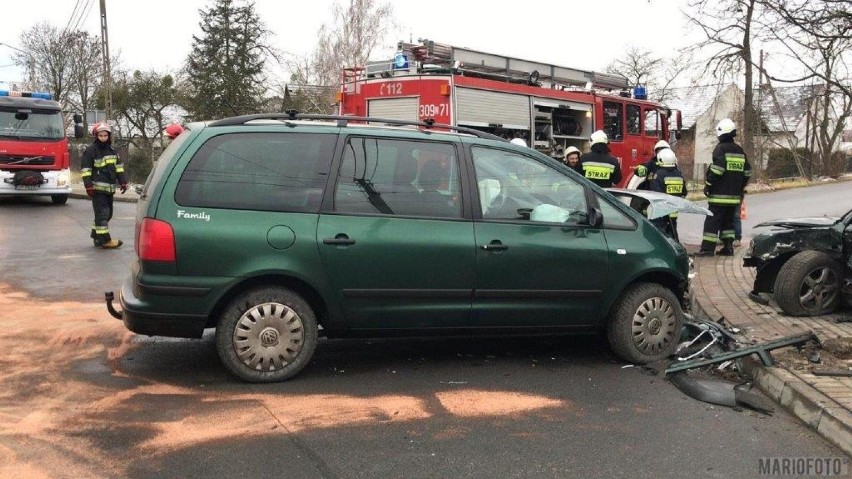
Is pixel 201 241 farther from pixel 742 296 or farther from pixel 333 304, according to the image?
pixel 742 296

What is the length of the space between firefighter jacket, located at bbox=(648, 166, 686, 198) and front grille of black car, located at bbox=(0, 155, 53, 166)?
13.9 meters

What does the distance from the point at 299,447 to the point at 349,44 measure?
41144 mm

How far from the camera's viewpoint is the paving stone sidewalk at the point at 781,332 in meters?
4.05

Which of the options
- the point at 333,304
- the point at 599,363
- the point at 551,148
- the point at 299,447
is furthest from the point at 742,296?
the point at 551,148

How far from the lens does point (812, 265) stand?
6.17 metres

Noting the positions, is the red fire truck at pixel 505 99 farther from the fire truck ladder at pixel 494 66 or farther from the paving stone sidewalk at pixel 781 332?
the paving stone sidewalk at pixel 781 332

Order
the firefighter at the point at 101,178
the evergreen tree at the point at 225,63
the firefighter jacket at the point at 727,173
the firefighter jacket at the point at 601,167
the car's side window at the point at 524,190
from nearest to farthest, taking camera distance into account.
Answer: the car's side window at the point at 524,190 → the firefighter jacket at the point at 601,167 → the firefighter jacket at the point at 727,173 → the firefighter at the point at 101,178 → the evergreen tree at the point at 225,63

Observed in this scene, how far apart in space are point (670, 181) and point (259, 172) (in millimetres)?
5984

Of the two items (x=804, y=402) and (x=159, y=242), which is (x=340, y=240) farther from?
(x=804, y=402)

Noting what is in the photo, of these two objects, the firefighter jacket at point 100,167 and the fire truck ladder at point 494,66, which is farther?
the fire truck ladder at point 494,66

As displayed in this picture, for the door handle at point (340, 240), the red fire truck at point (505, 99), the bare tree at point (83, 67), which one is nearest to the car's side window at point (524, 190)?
the door handle at point (340, 240)

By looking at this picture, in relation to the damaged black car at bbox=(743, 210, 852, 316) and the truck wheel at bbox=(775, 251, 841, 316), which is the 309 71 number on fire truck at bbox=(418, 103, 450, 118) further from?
the truck wheel at bbox=(775, 251, 841, 316)

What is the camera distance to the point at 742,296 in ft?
23.4

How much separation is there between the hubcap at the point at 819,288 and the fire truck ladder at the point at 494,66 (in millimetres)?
6427
